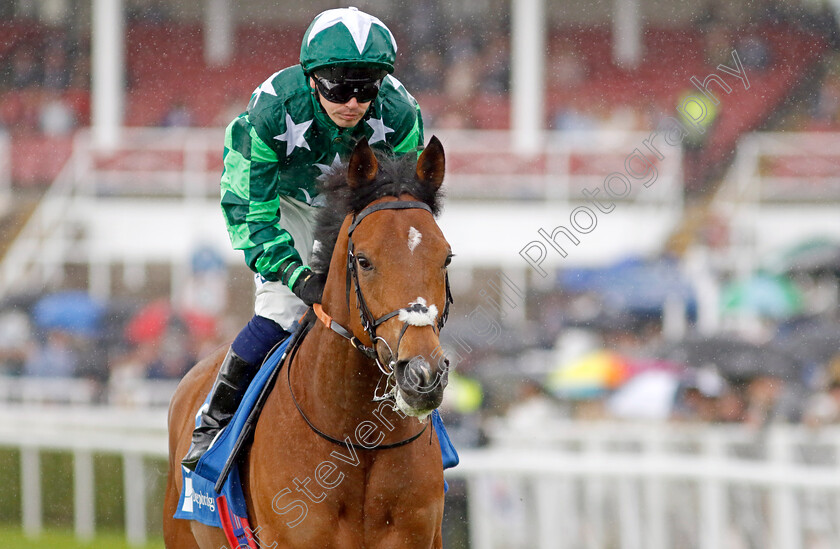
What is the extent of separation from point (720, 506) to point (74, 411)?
18.3 ft

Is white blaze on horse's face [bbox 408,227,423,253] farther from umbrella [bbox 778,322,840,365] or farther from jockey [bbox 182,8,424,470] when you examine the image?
umbrella [bbox 778,322,840,365]

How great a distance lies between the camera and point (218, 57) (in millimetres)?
21953

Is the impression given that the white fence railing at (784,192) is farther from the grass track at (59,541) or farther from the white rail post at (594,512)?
the grass track at (59,541)

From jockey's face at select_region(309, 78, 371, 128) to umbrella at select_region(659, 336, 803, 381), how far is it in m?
6.19

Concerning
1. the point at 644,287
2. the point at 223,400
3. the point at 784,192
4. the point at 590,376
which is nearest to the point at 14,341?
the point at 590,376

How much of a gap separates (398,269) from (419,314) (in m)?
0.16

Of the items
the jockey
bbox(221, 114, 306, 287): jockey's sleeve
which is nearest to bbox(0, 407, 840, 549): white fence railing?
the jockey

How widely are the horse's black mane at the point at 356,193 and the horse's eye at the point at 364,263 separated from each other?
232mm

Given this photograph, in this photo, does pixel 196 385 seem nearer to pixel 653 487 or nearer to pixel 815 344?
pixel 653 487

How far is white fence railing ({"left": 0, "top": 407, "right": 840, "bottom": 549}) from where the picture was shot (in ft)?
20.9

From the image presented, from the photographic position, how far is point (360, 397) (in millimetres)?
A: 3344

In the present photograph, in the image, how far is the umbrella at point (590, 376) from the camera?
1030cm

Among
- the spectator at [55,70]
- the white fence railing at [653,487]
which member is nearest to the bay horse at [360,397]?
the white fence railing at [653,487]

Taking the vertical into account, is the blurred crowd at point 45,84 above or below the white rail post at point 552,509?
above
